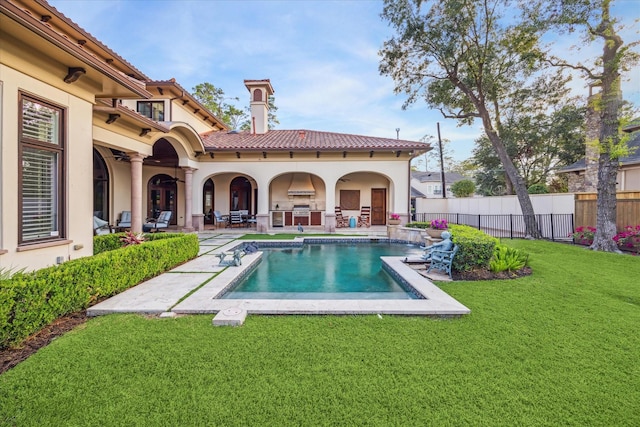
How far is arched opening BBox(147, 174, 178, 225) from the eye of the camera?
54.1 ft

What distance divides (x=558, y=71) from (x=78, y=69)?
16.6 m

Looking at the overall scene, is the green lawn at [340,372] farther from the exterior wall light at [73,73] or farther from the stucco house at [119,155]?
the exterior wall light at [73,73]

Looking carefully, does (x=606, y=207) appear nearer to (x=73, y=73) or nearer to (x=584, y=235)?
(x=584, y=235)

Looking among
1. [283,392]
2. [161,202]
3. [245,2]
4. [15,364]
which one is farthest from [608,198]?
[161,202]

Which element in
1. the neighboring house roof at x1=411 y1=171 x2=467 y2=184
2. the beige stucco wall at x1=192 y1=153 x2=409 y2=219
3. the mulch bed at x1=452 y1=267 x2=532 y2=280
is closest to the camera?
the mulch bed at x1=452 y1=267 x2=532 y2=280

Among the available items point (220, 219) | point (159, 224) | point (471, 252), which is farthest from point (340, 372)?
point (220, 219)

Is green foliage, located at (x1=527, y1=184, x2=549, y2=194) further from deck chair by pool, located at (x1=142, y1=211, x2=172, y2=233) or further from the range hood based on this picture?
deck chair by pool, located at (x1=142, y1=211, x2=172, y2=233)

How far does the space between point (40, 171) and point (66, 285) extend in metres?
2.26

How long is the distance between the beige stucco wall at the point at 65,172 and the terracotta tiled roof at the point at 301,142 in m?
9.61

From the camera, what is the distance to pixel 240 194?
62.0ft

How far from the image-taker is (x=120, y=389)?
2605mm

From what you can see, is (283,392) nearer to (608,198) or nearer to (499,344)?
(499,344)

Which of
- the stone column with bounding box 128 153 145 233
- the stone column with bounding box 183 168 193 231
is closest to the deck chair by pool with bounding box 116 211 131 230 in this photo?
the stone column with bounding box 183 168 193 231

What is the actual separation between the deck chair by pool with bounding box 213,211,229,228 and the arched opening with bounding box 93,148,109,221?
525cm
